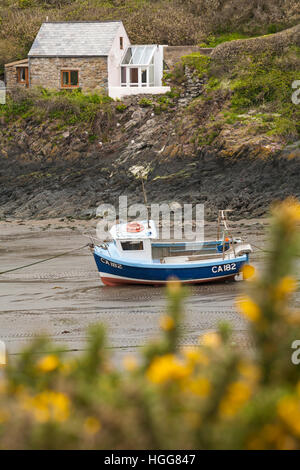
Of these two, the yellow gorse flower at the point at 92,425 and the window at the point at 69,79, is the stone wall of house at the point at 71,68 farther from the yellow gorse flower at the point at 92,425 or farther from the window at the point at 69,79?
the yellow gorse flower at the point at 92,425

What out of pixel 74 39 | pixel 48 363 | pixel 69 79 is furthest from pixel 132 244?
pixel 74 39

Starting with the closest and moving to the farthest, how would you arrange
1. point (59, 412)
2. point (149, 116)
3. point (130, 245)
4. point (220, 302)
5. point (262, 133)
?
point (59, 412) → point (220, 302) → point (130, 245) → point (262, 133) → point (149, 116)

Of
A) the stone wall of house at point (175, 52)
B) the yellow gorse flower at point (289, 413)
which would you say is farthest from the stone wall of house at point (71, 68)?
the yellow gorse flower at point (289, 413)

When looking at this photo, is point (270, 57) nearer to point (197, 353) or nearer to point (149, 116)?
point (149, 116)

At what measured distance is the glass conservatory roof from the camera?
39438mm

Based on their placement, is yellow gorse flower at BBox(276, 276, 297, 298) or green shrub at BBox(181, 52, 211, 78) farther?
green shrub at BBox(181, 52, 211, 78)

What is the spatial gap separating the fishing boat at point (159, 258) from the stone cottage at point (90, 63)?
19626mm

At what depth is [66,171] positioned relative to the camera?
115ft

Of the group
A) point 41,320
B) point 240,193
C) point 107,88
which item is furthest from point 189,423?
point 107,88

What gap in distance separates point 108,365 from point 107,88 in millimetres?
37654

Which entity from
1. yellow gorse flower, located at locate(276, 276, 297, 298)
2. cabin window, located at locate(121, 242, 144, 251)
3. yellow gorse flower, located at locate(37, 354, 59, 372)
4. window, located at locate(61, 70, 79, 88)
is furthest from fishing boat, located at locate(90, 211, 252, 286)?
window, located at locate(61, 70, 79, 88)

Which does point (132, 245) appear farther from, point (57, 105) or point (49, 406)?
point (57, 105)

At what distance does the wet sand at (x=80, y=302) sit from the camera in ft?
42.7

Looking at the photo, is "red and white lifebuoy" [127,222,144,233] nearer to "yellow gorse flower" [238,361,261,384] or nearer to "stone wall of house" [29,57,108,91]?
"yellow gorse flower" [238,361,261,384]
